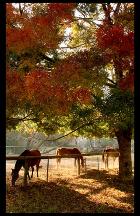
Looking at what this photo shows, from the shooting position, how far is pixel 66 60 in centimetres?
1009

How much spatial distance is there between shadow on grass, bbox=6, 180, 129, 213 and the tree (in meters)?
2.37

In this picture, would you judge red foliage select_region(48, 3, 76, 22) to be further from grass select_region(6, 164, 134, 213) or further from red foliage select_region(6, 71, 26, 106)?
grass select_region(6, 164, 134, 213)

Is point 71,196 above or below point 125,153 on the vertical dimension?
below

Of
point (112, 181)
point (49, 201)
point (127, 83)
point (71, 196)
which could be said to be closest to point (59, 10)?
point (127, 83)

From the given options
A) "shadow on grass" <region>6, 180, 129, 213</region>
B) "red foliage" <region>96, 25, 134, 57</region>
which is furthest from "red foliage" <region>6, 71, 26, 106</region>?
"shadow on grass" <region>6, 180, 129, 213</region>

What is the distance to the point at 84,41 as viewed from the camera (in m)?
11.8

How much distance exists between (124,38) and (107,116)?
3.48 meters

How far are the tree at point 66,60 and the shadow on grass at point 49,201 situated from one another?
2.37 metres

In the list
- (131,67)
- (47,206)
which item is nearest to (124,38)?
(131,67)

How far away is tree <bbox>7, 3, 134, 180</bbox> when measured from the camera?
909 cm

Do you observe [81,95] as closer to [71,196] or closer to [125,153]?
[71,196]

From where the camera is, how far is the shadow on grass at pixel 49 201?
972 cm

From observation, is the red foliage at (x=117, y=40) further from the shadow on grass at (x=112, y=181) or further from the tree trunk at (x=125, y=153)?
the tree trunk at (x=125, y=153)

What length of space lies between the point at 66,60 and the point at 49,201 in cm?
424
